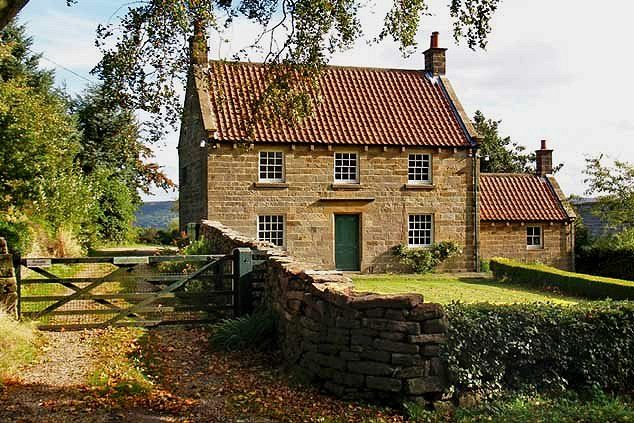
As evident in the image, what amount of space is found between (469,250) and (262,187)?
9059 millimetres

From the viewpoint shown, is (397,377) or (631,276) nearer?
(397,377)

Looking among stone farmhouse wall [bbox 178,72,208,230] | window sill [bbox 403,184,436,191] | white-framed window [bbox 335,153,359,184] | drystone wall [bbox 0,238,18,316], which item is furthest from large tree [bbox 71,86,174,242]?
drystone wall [bbox 0,238,18,316]

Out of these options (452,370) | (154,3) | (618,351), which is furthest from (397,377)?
(154,3)

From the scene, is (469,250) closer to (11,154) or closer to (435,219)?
(435,219)

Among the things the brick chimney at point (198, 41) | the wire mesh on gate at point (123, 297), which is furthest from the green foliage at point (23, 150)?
the brick chimney at point (198, 41)

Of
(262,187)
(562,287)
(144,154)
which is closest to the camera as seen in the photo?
(562,287)

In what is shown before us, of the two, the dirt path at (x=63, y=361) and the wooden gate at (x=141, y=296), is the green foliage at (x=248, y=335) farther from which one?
the dirt path at (x=63, y=361)

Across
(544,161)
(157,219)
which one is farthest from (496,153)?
(157,219)

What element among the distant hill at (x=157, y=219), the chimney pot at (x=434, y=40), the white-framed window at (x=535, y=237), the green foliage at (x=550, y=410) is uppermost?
the chimney pot at (x=434, y=40)

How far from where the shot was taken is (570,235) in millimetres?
28141

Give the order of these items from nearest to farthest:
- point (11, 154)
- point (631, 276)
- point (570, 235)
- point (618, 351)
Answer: point (618, 351) → point (11, 154) → point (631, 276) → point (570, 235)

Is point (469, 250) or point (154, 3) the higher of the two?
point (154, 3)

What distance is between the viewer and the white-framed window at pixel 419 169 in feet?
80.5

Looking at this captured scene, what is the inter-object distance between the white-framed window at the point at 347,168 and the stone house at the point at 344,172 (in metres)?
0.04
